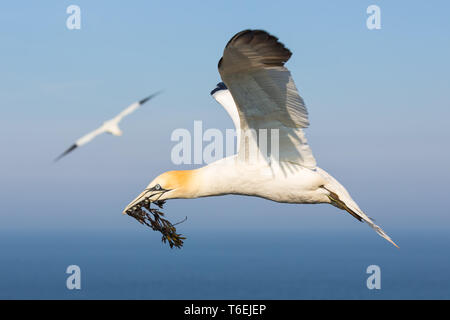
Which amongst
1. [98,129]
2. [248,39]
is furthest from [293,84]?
[98,129]

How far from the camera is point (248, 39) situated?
308 inches

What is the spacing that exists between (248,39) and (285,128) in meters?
2.13

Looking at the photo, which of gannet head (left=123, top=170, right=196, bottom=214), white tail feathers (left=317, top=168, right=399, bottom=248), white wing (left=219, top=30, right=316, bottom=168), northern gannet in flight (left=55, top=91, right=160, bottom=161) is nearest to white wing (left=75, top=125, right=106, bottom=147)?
northern gannet in flight (left=55, top=91, right=160, bottom=161)

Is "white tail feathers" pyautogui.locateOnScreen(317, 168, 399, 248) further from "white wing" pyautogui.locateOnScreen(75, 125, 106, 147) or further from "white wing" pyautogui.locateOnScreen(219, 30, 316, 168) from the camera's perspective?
"white wing" pyautogui.locateOnScreen(75, 125, 106, 147)

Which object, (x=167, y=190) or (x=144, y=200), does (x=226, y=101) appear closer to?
(x=167, y=190)

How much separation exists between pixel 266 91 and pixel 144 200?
294cm

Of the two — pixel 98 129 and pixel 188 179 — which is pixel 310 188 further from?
pixel 98 129

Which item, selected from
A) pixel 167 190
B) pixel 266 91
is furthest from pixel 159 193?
pixel 266 91

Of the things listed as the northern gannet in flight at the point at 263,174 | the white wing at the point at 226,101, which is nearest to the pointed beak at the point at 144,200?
the northern gannet in flight at the point at 263,174

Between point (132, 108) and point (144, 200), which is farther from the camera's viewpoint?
point (144, 200)

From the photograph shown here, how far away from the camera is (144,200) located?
10242 mm

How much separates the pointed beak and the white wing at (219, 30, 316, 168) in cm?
166

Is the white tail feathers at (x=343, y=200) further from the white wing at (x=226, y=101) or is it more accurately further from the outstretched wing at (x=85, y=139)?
the outstretched wing at (x=85, y=139)

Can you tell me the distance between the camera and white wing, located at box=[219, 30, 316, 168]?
797 cm
